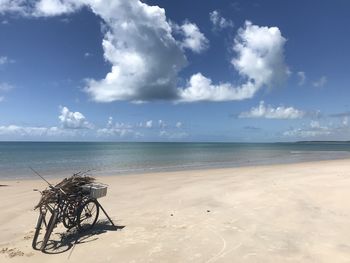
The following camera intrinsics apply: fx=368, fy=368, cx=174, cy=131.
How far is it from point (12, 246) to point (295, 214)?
763 cm

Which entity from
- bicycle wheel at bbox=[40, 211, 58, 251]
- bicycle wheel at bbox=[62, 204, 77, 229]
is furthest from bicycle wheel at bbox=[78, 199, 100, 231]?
bicycle wheel at bbox=[40, 211, 58, 251]

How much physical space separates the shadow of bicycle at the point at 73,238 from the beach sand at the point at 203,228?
2 centimetres

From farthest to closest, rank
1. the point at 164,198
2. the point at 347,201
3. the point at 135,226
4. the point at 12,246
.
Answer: the point at 164,198 < the point at 347,201 < the point at 135,226 < the point at 12,246

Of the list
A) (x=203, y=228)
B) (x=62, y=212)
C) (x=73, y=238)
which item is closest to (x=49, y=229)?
(x=62, y=212)

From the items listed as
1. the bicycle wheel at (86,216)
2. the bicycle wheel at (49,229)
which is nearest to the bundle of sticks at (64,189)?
the bicycle wheel at (49,229)

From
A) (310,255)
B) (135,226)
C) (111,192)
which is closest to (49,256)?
(135,226)

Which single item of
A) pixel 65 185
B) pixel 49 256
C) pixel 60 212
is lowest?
pixel 49 256

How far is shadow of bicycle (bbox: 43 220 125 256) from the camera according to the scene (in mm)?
7898

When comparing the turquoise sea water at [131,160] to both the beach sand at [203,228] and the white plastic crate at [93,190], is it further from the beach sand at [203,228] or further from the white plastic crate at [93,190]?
the white plastic crate at [93,190]

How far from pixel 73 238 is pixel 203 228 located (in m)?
3.18

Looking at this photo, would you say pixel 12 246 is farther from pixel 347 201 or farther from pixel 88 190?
pixel 347 201

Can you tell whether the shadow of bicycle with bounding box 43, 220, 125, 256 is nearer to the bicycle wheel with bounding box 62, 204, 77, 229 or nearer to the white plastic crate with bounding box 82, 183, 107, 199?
the bicycle wheel with bounding box 62, 204, 77, 229

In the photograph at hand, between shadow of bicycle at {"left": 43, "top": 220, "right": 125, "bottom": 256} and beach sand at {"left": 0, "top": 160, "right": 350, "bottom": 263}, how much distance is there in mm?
23

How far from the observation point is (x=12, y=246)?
8.12 meters
